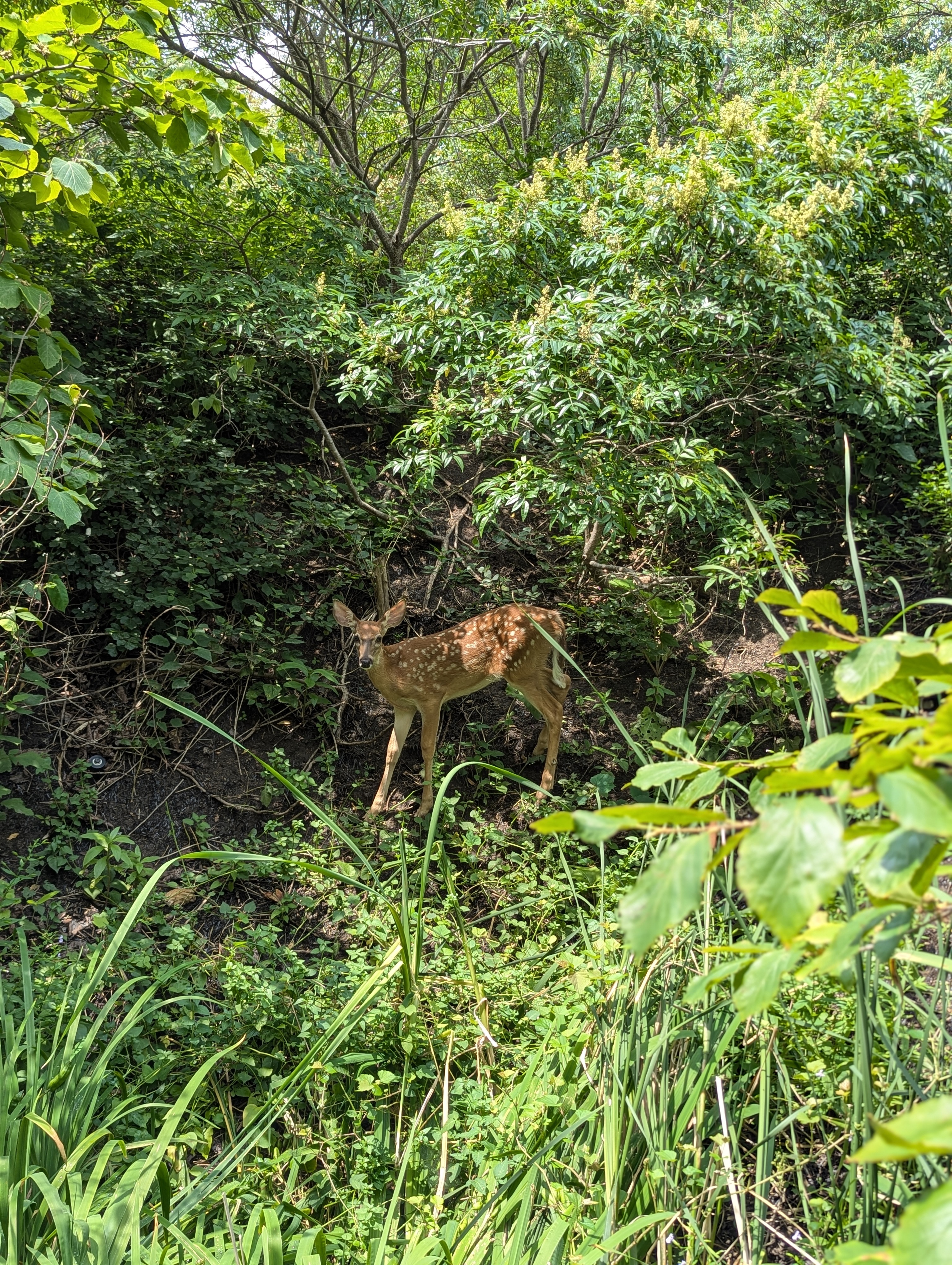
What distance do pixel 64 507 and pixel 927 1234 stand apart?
3055 mm

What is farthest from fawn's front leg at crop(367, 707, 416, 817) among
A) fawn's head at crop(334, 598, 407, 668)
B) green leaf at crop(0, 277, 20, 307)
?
green leaf at crop(0, 277, 20, 307)

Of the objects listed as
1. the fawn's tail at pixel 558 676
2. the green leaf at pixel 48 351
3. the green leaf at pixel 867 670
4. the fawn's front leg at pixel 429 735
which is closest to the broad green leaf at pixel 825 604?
the green leaf at pixel 867 670

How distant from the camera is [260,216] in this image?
719 centimetres

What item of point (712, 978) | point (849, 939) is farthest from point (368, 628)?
point (849, 939)

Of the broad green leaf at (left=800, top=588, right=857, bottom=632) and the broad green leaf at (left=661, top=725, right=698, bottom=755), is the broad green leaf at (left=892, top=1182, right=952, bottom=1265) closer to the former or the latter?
the broad green leaf at (left=800, top=588, right=857, bottom=632)

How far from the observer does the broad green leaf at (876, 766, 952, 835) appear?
74 centimetres

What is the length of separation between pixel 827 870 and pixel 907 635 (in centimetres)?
34

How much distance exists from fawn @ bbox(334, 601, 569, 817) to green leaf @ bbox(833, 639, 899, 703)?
4.64 metres

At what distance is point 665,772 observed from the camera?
114 centimetres

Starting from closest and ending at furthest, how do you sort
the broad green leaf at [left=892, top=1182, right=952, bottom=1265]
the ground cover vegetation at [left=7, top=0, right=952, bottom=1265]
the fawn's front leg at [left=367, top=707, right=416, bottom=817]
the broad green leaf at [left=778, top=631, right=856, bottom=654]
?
the broad green leaf at [left=892, top=1182, right=952, bottom=1265] < the broad green leaf at [left=778, top=631, right=856, bottom=654] < the ground cover vegetation at [left=7, top=0, right=952, bottom=1265] < the fawn's front leg at [left=367, top=707, right=416, bottom=817]

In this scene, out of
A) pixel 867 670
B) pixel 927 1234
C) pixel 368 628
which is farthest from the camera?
pixel 368 628

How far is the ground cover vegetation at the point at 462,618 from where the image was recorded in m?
2.07

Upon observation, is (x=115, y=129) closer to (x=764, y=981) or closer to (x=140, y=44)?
(x=140, y=44)

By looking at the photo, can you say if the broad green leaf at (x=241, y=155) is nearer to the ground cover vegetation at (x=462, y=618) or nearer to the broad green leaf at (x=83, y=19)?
the ground cover vegetation at (x=462, y=618)
